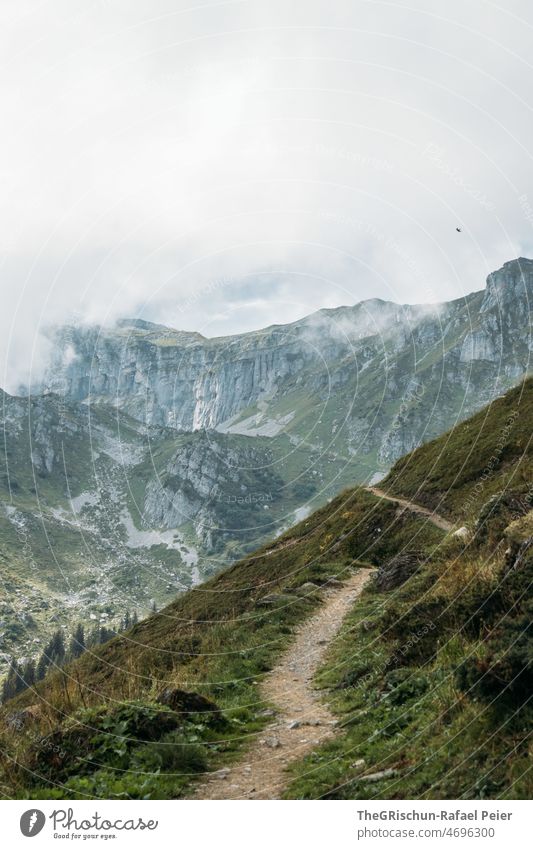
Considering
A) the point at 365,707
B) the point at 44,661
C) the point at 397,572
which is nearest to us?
the point at 365,707

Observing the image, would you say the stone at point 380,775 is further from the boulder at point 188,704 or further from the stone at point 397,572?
the stone at point 397,572

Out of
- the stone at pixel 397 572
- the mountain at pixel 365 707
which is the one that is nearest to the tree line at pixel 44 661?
the stone at pixel 397 572

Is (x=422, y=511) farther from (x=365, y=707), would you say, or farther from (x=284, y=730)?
(x=284, y=730)

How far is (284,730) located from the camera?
35.7 ft

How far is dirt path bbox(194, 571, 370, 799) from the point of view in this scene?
8.36 metres

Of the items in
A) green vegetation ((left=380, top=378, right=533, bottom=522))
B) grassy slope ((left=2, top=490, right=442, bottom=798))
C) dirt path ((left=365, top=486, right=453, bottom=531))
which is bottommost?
grassy slope ((left=2, top=490, right=442, bottom=798))

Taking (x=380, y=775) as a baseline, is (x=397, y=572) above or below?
below

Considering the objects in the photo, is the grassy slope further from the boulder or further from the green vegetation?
the green vegetation

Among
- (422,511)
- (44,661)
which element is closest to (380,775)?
(422,511)

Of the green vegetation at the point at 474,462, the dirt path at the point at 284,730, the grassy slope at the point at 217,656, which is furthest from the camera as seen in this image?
the green vegetation at the point at 474,462

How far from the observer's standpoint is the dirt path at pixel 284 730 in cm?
836

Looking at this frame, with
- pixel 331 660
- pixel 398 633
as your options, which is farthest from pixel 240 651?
pixel 398 633

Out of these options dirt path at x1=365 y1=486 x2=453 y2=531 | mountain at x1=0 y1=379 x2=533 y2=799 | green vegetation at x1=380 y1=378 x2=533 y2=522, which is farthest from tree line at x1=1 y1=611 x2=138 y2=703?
mountain at x1=0 y1=379 x2=533 y2=799
